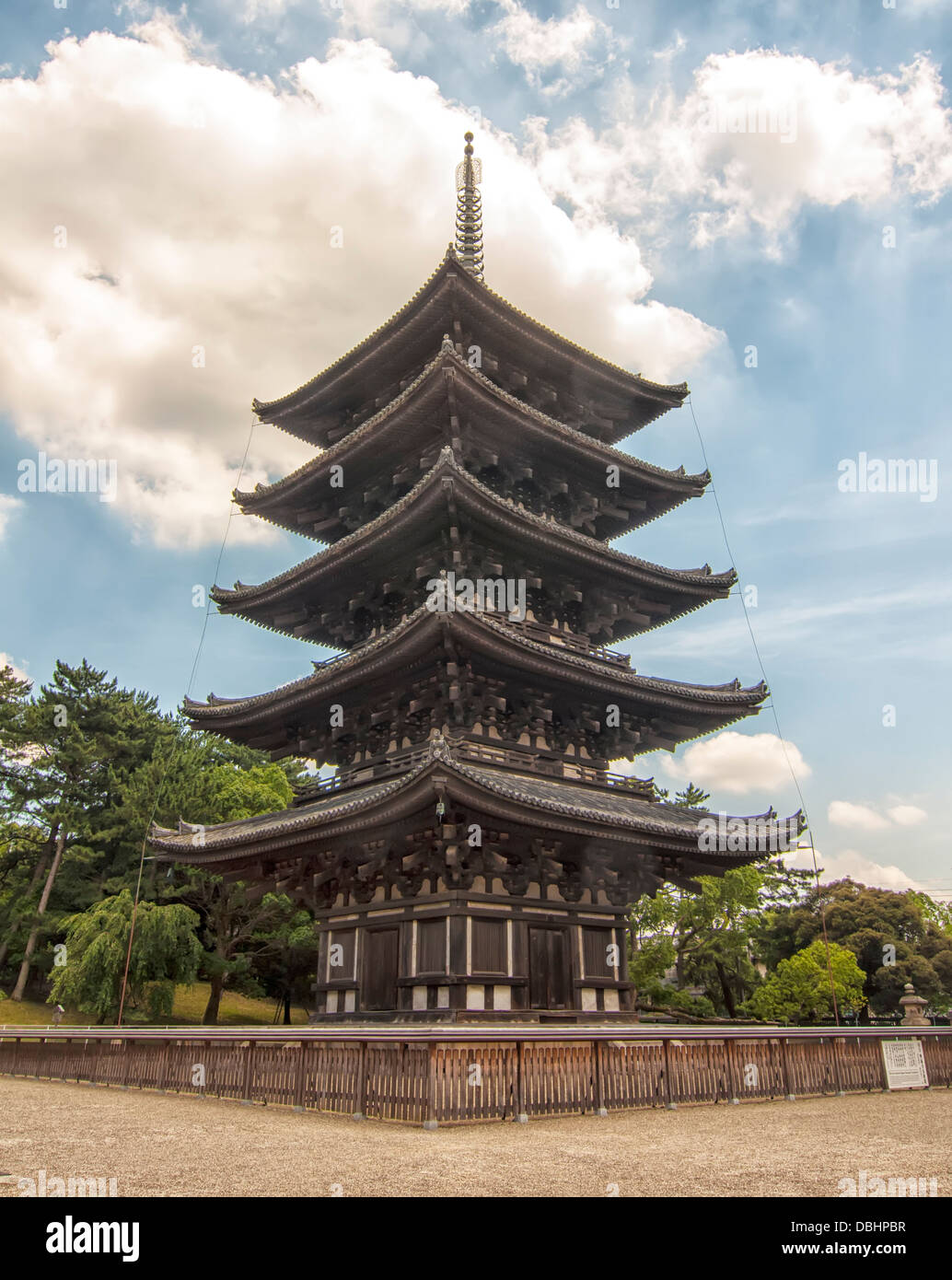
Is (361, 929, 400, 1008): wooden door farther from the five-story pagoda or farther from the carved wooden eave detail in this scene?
the carved wooden eave detail

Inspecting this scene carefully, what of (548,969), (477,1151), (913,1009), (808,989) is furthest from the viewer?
(808,989)

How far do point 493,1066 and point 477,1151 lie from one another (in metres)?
2.94

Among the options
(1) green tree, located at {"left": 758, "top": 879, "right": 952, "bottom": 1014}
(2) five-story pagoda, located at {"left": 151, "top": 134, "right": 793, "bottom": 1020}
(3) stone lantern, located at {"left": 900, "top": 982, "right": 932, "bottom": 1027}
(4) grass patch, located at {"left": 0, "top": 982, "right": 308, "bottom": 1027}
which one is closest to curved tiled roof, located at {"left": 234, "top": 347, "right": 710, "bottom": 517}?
(2) five-story pagoda, located at {"left": 151, "top": 134, "right": 793, "bottom": 1020}

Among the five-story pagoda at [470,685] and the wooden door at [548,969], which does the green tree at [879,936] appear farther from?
the wooden door at [548,969]

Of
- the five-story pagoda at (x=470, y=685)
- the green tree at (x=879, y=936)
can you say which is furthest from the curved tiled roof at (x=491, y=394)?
the green tree at (x=879, y=936)

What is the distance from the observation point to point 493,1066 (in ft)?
40.9

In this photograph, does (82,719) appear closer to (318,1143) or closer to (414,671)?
(414,671)

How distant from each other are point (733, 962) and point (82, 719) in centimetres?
4071

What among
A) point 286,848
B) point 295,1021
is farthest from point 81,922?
point 286,848

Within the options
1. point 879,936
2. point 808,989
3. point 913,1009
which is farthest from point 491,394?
point 879,936

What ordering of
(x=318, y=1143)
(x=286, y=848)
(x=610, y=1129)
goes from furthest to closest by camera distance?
(x=286, y=848) < (x=610, y=1129) < (x=318, y=1143)

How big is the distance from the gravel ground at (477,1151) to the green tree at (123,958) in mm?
23862

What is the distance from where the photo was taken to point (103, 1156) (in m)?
9.00

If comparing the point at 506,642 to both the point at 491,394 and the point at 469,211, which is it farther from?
the point at 469,211
